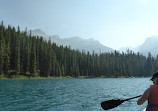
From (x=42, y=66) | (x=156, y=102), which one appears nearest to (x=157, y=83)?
(x=156, y=102)

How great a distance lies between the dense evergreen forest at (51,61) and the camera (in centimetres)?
9144

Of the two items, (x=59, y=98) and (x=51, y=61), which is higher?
(x=51, y=61)

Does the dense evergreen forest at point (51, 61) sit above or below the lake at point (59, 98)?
above

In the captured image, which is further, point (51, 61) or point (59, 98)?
point (51, 61)

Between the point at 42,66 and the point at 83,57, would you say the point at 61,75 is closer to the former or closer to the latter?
the point at 42,66

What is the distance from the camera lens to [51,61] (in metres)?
114

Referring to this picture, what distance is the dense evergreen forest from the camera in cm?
9144

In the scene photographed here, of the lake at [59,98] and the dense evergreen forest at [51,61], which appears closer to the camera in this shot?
the lake at [59,98]

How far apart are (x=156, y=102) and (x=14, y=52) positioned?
3859 inches

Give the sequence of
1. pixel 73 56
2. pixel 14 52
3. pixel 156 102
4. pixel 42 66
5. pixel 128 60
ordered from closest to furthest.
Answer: pixel 156 102 → pixel 14 52 → pixel 42 66 → pixel 73 56 → pixel 128 60

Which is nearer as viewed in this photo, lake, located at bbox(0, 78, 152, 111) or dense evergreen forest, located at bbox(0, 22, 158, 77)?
lake, located at bbox(0, 78, 152, 111)

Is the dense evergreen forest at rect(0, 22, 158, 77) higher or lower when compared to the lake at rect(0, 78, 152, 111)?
higher

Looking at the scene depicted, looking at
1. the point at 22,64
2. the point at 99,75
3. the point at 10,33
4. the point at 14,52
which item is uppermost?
the point at 10,33

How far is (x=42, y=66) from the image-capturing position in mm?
108312
